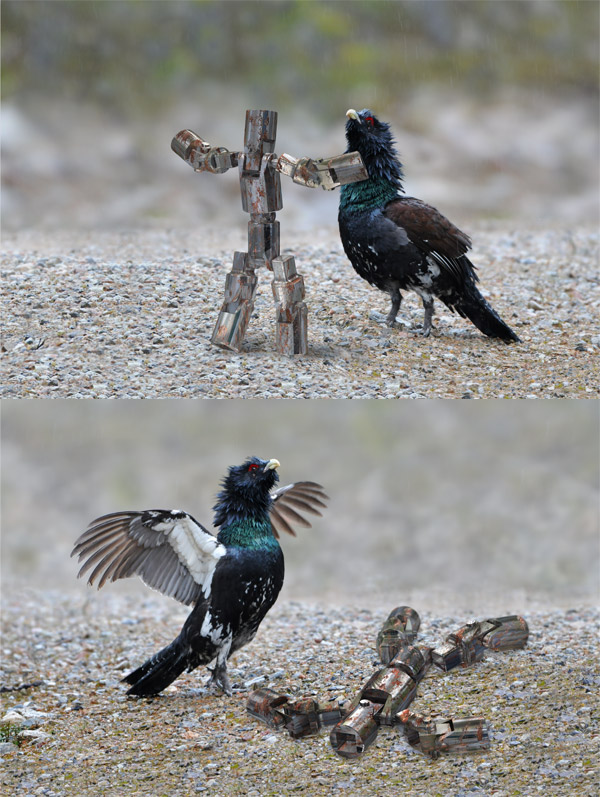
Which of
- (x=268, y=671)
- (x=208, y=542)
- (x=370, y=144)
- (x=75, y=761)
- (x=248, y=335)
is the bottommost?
(x=75, y=761)

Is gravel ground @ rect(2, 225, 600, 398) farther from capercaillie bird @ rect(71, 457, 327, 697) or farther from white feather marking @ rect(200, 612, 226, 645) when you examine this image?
white feather marking @ rect(200, 612, 226, 645)

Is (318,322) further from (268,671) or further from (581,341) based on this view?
(268,671)

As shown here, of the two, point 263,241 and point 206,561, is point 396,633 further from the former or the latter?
point 263,241

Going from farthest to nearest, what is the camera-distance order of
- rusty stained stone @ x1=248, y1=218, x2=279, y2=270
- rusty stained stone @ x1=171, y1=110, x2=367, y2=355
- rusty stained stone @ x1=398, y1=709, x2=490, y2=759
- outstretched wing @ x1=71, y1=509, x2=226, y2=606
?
1. rusty stained stone @ x1=248, y1=218, x2=279, y2=270
2. rusty stained stone @ x1=171, y1=110, x2=367, y2=355
3. outstretched wing @ x1=71, y1=509, x2=226, y2=606
4. rusty stained stone @ x1=398, y1=709, x2=490, y2=759

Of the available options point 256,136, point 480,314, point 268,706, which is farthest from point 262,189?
point 268,706

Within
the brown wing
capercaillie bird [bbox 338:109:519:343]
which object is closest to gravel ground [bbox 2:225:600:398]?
capercaillie bird [bbox 338:109:519:343]

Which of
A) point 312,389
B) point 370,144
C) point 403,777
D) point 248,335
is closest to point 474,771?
point 403,777

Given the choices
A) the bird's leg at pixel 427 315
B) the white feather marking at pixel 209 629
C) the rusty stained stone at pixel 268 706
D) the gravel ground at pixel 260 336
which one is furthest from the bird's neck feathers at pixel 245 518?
the bird's leg at pixel 427 315
